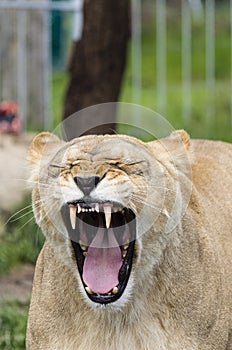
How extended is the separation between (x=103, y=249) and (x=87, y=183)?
37 cm

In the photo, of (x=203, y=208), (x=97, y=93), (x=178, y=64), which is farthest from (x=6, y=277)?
(x=178, y=64)

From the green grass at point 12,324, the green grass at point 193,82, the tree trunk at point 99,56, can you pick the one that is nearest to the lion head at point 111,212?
the green grass at point 12,324

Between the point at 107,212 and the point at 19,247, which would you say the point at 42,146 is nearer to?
the point at 107,212

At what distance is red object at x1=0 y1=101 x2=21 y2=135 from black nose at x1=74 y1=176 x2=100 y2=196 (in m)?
5.39

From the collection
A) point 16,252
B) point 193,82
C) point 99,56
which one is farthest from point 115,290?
point 193,82

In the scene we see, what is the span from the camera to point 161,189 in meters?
4.08

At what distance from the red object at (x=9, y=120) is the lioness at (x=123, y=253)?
4752 mm

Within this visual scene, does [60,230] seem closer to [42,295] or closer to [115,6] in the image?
[42,295]

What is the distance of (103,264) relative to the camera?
13.4 ft

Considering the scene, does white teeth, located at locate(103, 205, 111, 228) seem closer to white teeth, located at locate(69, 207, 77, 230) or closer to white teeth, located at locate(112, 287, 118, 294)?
white teeth, located at locate(69, 207, 77, 230)

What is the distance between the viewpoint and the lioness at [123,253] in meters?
3.96

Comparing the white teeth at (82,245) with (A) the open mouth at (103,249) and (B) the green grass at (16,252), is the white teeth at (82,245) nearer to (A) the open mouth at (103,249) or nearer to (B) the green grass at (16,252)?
(A) the open mouth at (103,249)

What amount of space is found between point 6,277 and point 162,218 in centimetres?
297

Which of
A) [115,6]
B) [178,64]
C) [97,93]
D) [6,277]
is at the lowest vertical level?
[178,64]
